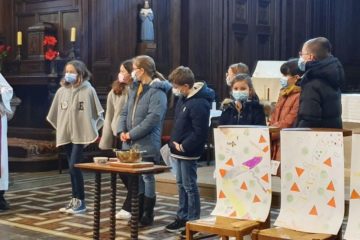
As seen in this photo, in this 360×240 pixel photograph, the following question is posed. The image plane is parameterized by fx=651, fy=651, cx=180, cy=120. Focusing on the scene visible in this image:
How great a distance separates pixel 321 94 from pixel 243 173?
1.34 metres

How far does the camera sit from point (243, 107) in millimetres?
4918

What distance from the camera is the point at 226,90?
1060 centimetres

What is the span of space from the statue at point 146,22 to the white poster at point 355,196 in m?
6.78

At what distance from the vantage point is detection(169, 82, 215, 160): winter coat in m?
5.05

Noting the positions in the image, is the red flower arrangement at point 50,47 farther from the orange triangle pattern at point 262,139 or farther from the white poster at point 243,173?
the orange triangle pattern at point 262,139

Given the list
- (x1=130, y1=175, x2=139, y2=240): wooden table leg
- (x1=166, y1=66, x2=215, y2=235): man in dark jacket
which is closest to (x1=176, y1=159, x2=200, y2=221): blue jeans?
(x1=166, y1=66, x2=215, y2=235): man in dark jacket

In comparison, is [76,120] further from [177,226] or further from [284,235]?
[284,235]

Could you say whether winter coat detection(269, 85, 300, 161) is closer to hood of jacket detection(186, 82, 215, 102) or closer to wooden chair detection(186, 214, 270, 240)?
hood of jacket detection(186, 82, 215, 102)

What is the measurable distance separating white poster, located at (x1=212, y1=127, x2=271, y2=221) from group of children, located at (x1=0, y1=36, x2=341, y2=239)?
3.62ft

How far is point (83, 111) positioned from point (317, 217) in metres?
3.26

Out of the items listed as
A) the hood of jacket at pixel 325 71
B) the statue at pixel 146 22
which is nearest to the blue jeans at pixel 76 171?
the hood of jacket at pixel 325 71

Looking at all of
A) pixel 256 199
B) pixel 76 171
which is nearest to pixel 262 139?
pixel 256 199

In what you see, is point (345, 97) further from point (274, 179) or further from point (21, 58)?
point (21, 58)

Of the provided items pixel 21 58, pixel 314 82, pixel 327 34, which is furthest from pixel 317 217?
pixel 327 34
